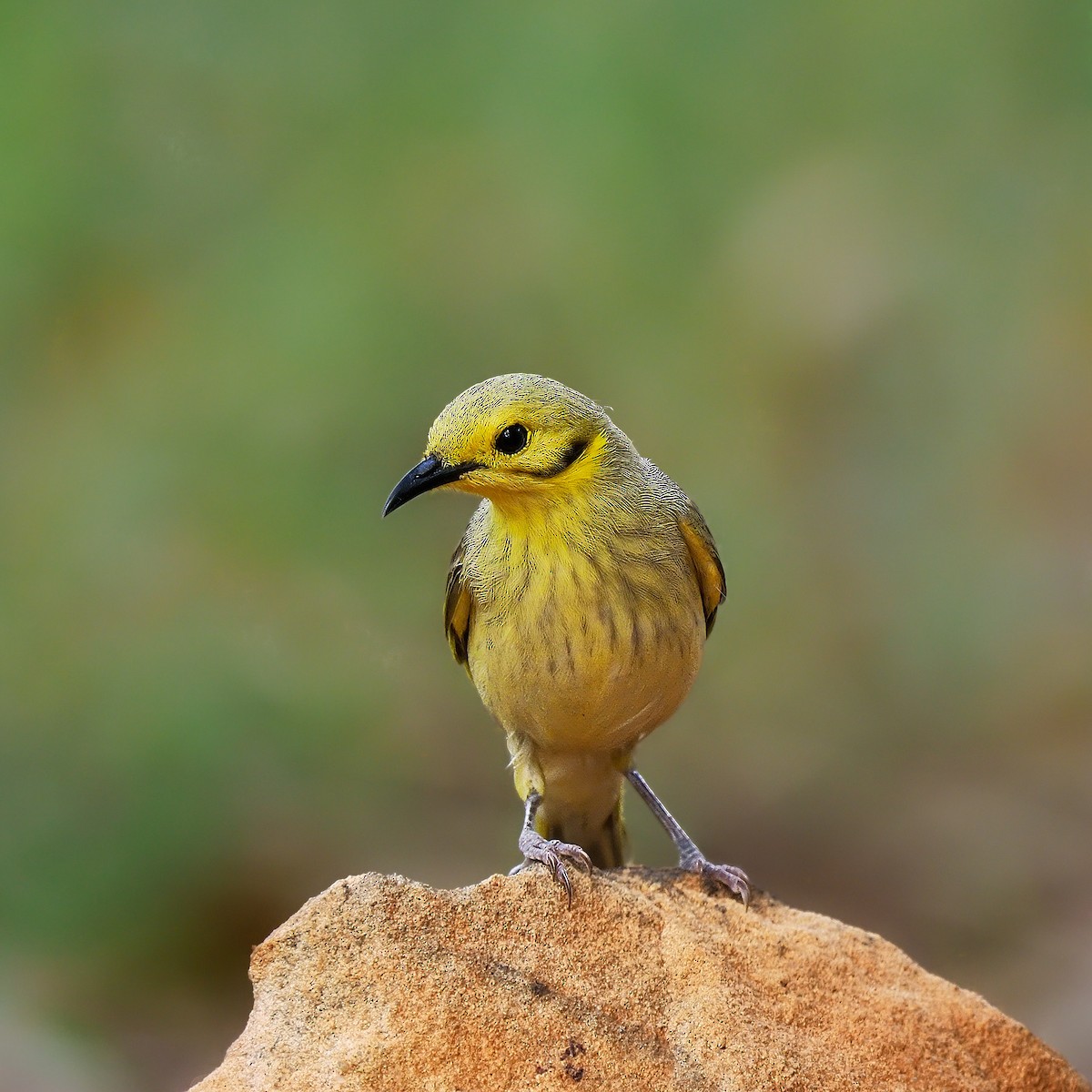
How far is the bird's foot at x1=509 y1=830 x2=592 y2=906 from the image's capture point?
4.52 meters

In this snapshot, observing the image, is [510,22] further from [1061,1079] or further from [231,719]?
[1061,1079]

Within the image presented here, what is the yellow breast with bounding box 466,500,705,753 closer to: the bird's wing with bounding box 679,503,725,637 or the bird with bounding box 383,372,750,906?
the bird with bounding box 383,372,750,906

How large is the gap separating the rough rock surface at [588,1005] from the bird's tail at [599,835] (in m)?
0.97

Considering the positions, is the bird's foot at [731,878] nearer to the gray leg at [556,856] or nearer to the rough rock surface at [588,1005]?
the rough rock surface at [588,1005]

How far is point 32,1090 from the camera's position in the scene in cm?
750

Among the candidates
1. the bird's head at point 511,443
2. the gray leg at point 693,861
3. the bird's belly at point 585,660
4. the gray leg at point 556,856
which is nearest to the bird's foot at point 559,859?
the gray leg at point 556,856

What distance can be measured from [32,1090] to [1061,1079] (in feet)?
17.2

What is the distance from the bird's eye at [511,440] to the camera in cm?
470

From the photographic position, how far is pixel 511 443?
4.74m

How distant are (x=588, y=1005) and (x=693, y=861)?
1.35 meters

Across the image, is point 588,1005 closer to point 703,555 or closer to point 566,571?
point 566,571

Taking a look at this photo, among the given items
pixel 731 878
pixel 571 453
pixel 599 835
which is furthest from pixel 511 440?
pixel 599 835

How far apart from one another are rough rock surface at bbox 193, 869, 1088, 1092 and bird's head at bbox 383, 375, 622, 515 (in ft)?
4.12

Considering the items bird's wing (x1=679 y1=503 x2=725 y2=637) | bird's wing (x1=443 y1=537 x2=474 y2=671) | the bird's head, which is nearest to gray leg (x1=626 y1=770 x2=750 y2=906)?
bird's wing (x1=679 y1=503 x2=725 y2=637)
